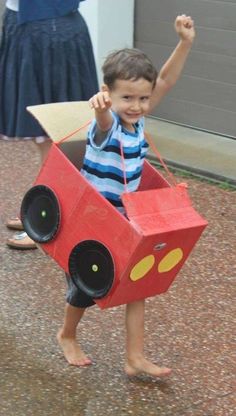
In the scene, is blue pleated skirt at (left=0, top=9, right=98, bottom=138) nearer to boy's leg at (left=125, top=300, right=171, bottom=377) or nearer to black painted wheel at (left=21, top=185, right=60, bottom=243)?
black painted wheel at (left=21, top=185, right=60, bottom=243)

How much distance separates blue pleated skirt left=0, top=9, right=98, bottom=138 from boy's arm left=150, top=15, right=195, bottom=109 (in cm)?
120

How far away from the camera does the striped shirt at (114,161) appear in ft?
10.5

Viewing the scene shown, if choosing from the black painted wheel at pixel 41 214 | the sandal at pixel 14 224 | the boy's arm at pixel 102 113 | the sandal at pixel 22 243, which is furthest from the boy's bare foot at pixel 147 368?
the sandal at pixel 14 224

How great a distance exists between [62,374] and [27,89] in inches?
66.9

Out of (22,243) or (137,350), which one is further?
(22,243)

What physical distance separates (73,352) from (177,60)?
129cm

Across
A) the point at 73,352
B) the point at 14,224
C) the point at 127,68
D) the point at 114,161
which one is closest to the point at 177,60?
the point at 127,68

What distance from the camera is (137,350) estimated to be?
11.3 feet

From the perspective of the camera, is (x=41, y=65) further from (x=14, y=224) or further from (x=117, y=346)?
(x=117, y=346)

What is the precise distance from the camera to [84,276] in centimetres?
321

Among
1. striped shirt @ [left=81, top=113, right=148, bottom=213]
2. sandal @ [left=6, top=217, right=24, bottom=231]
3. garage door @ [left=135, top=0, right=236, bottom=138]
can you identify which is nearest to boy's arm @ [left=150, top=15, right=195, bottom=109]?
striped shirt @ [left=81, top=113, right=148, bottom=213]

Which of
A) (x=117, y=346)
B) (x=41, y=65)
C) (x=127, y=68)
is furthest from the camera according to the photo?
(x=41, y=65)

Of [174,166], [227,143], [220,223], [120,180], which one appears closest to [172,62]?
[120,180]

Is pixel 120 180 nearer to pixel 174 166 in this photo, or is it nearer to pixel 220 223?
pixel 220 223
